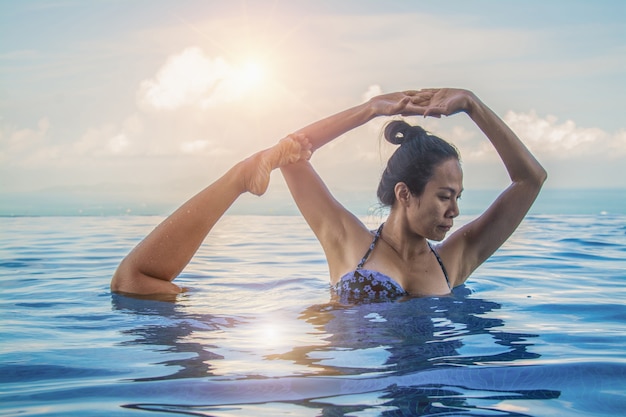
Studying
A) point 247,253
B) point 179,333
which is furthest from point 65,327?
point 247,253

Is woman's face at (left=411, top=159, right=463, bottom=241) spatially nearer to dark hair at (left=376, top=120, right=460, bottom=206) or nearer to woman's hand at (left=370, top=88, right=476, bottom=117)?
dark hair at (left=376, top=120, right=460, bottom=206)

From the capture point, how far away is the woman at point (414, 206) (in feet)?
15.0

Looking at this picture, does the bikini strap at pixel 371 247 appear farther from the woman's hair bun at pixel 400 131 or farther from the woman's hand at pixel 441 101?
the woman's hand at pixel 441 101

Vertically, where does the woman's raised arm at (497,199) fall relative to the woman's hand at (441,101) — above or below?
below

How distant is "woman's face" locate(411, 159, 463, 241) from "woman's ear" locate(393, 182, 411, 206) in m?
0.09

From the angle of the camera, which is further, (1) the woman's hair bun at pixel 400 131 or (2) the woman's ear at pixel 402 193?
(1) the woman's hair bun at pixel 400 131

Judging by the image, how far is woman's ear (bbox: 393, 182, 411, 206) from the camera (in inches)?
185

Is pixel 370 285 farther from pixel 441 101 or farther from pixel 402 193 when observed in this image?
pixel 441 101

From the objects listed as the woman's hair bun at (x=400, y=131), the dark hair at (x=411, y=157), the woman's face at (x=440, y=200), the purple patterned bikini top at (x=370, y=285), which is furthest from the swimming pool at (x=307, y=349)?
the woman's hair bun at (x=400, y=131)

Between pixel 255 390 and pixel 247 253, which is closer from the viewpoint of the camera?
pixel 255 390

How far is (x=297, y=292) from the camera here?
5.38m

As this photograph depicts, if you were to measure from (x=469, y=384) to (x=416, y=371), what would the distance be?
0.23 meters

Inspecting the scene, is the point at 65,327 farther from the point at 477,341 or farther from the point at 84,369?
the point at 477,341

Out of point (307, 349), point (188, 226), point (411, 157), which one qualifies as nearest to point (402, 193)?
point (411, 157)
